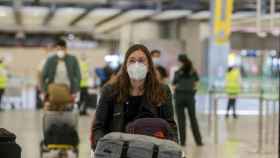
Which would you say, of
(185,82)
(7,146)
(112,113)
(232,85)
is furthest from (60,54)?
(232,85)

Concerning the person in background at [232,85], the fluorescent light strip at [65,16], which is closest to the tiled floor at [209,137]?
the person in background at [232,85]

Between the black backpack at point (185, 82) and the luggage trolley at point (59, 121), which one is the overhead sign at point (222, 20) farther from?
the luggage trolley at point (59, 121)

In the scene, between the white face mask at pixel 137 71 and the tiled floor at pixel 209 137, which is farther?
the tiled floor at pixel 209 137

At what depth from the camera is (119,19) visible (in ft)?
125

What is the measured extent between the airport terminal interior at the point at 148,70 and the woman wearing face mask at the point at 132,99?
0.03ft

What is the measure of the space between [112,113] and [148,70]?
395mm

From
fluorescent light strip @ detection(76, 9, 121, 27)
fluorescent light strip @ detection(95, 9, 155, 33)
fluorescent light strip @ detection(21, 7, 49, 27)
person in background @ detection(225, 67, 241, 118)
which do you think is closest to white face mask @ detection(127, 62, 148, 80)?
person in background @ detection(225, 67, 241, 118)

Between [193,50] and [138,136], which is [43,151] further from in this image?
[193,50]

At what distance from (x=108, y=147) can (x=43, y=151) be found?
5887mm

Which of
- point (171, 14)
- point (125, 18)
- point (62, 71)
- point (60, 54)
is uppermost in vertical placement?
point (171, 14)

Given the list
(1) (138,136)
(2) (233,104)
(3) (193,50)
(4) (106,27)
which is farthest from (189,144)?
(4) (106,27)

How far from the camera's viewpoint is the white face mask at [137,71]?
490 centimetres

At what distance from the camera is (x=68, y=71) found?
36.3 ft

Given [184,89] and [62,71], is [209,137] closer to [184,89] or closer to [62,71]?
[184,89]
